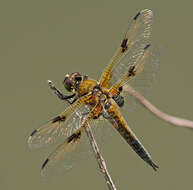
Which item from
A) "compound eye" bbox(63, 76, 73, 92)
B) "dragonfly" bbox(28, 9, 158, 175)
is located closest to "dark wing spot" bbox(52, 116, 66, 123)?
"dragonfly" bbox(28, 9, 158, 175)

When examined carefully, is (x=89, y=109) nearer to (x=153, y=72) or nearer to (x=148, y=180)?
(x=153, y=72)

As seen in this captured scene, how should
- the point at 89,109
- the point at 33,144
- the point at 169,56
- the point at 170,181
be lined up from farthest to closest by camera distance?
the point at 169,56
the point at 170,181
the point at 89,109
the point at 33,144

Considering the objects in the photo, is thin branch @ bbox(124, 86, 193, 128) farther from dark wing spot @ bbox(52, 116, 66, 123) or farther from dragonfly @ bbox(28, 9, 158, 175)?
dark wing spot @ bbox(52, 116, 66, 123)

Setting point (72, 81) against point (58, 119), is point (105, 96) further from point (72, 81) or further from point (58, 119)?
point (58, 119)

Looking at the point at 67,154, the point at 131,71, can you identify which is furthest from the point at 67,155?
the point at 131,71

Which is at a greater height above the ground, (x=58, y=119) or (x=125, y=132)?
(x=58, y=119)

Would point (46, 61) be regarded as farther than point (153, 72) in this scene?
Yes

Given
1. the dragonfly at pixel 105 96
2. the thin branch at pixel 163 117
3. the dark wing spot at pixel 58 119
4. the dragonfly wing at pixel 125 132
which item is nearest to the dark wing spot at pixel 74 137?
the dragonfly at pixel 105 96

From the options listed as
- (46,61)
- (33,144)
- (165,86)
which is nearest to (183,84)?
(165,86)
